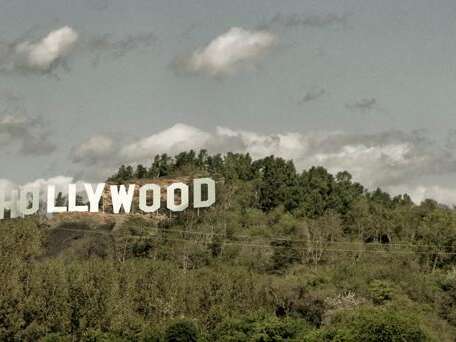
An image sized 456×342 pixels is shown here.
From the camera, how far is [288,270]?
10938 cm

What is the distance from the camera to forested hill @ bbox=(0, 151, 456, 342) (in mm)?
73062

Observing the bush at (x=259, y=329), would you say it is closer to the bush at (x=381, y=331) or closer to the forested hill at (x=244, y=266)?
the forested hill at (x=244, y=266)

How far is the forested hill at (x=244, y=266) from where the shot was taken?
73.1m

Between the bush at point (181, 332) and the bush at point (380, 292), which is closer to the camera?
the bush at point (181, 332)

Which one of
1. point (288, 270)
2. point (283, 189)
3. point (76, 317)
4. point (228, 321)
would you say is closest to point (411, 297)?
point (288, 270)

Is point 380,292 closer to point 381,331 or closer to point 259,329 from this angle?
point 259,329

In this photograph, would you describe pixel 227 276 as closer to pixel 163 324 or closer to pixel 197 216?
pixel 163 324

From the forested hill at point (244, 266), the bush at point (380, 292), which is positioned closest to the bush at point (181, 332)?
the forested hill at point (244, 266)

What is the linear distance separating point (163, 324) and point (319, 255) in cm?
4235

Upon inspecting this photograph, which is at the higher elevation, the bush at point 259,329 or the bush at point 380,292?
the bush at point 380,292

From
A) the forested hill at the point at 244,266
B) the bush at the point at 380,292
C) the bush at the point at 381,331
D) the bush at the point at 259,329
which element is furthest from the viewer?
the bush at the point at 380,292

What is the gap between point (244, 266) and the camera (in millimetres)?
105500

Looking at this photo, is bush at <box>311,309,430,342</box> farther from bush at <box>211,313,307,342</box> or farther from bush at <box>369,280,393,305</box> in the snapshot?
bush at <box>369,280,393,305</box>

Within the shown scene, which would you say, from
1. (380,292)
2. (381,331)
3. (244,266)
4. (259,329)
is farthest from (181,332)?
(244,266)
